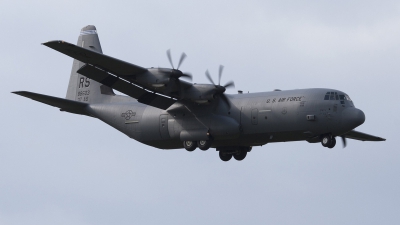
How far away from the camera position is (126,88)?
1387 inches

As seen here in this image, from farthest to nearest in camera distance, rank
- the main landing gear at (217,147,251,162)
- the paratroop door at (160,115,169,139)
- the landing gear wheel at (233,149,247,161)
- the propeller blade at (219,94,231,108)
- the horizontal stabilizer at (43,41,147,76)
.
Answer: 1. the landing gear wheel at (233,149,247,161)
2. the main landing gear at (217,147,251,162)
3. the paratroop door at (160,115,169,139)
4. the propeller blade at (219,94,231,108)
5. the horizontal stabilizer at (43,41,147,76)

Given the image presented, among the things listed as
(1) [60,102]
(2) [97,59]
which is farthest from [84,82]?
(2) [97,59]

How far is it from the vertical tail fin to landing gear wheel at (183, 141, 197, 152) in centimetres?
584

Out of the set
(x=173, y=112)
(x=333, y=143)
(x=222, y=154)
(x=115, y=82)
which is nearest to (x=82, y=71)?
(x=115, y=82)

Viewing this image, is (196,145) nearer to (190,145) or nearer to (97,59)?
(190,145)

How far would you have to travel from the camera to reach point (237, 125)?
114ft

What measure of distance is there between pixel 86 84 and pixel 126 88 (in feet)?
19.9

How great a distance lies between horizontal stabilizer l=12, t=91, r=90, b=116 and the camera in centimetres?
3522

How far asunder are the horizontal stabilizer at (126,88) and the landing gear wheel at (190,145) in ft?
5.95

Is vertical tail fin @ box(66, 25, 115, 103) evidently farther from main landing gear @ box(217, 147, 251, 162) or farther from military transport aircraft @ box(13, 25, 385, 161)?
main landing gear @ box(217, 147, 251, 162)

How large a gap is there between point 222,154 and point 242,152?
3.04 ft

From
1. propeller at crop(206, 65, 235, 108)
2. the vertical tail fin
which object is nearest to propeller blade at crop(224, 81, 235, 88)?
propeller at crop(206, 65, 235, 108)

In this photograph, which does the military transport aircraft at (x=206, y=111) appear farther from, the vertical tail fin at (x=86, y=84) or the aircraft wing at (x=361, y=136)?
the vertical tail fin at (x=86, y=84)

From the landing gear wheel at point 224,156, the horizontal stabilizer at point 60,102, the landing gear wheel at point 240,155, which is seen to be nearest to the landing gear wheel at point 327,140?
the landing gear wheel at point 240,155
